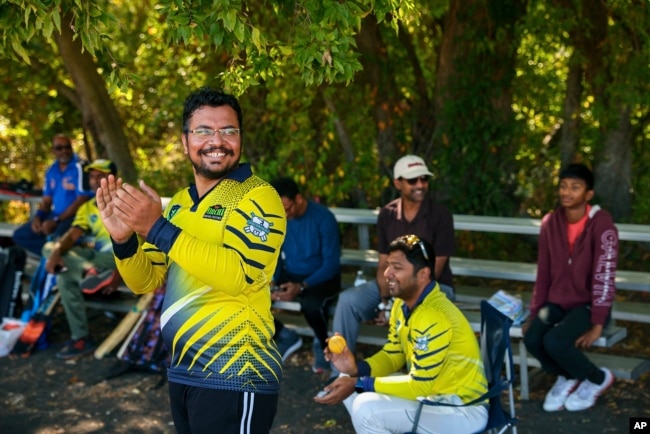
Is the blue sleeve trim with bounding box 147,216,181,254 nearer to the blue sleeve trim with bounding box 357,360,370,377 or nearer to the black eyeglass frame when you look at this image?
the black eyeglass frame

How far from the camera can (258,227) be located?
3166 mm

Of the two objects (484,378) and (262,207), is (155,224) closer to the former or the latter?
(262,207)

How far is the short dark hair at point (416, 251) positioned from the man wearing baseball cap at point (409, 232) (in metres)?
1.71

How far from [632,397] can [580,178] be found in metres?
1.53

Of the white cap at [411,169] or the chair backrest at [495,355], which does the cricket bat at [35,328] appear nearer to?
the white cap at [411,169]

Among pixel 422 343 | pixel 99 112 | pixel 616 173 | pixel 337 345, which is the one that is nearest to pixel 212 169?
pixel 337 345

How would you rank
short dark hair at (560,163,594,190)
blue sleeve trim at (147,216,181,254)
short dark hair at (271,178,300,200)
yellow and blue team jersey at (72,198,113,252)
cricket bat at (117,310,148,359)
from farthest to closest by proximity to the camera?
yellow and blue team jersey at (72,198,113,252), cricket bat at (117,310,148,359), short dark hair at (271,178,300,200), short dark hair at (560,163,594,190), blue sleeve trim at (147,216,181,254)

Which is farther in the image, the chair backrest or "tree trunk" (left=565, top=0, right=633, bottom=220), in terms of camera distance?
"tree trunk" (left=565, top=0, right=633, bottom=220)

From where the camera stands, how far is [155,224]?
10.0 feet

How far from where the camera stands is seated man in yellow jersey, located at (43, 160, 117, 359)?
8148 mm

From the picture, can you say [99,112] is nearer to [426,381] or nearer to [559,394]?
[559,394]

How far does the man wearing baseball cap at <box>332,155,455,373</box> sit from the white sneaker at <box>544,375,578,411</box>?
38.3 inches

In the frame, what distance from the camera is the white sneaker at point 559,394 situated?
6191 millimetres

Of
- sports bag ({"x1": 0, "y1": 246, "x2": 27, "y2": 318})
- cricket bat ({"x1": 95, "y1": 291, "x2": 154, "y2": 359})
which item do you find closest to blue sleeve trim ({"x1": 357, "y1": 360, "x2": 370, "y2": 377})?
cricket bat ({"x1": 95, "y1": 291, "x2": 154, "y2": 359})
